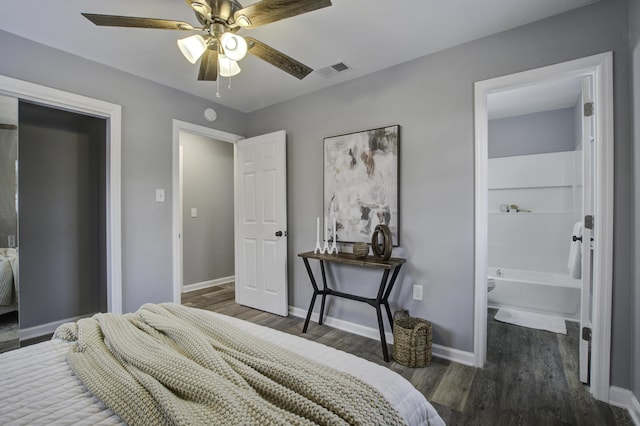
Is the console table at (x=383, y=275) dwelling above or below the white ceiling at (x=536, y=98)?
below

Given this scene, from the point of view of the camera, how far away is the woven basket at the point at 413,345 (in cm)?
224

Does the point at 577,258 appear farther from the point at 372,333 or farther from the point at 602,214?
the point at 372,333

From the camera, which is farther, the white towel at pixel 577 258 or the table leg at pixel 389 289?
the white towel at pixel 577 258

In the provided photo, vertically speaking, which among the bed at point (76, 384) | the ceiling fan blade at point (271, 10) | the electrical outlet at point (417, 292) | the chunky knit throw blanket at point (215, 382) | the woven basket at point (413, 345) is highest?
the ceiling fan blade at point (271, 10)

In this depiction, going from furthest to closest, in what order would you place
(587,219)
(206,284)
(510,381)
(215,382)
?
(206,284)
(510,381)
(587,219)
(215,382)

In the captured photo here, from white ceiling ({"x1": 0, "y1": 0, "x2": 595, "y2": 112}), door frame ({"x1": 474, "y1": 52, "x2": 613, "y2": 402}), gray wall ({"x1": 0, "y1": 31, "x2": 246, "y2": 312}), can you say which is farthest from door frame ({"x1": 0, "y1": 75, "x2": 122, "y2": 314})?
door frame ({"x1": 474, "y1": 52, "x2": 613, "y2": 402})

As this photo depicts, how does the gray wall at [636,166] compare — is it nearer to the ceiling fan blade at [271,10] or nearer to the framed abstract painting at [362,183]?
the framed abstract painting at [362,183]

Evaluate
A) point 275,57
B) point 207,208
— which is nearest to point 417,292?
point 275,57

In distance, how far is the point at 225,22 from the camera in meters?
1.60

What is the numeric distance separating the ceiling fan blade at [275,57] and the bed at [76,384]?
1495 mm

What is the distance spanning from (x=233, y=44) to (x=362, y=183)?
161cm

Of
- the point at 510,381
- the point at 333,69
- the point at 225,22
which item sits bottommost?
the point at 510,381

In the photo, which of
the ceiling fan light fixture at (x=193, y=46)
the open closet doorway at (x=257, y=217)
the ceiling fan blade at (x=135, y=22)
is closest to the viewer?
the ceiling fan blade at (x=135, y=22)

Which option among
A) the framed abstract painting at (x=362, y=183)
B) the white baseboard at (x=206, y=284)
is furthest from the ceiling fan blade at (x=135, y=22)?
the white baseboard at (x=206, y=284)
